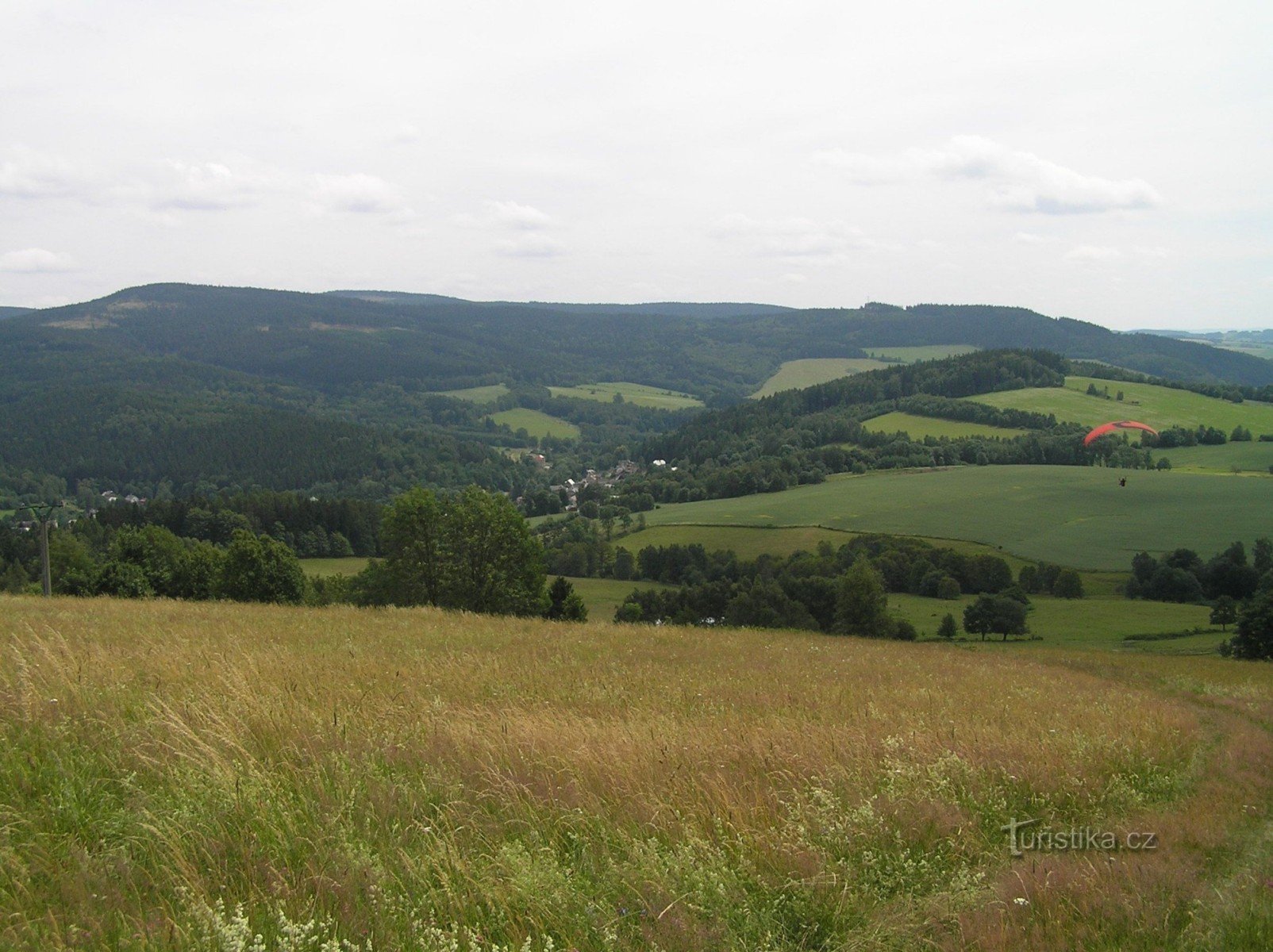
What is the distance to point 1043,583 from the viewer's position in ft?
231

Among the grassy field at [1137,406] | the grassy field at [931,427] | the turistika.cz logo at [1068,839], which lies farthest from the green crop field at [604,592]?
the grassy field at [1137,406]

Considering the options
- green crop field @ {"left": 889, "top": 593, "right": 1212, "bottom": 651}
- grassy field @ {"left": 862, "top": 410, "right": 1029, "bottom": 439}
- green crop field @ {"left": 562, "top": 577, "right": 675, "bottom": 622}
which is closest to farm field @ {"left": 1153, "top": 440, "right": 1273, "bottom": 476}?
grassy field @ {"left": 862, "top": 410, "right": 1029, "bottom": 439}

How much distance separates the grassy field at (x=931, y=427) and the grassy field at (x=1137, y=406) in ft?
23.6

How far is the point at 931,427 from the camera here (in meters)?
141

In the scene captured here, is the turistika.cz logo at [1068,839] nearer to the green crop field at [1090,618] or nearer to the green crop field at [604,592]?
the green crop field at [1090,618]

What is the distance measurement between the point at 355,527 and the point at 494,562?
176 ft

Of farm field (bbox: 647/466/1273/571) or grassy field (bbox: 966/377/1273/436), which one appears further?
grassy field (bbox: 966/377/1273/436)

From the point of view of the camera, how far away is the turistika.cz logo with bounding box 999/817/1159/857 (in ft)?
18.4

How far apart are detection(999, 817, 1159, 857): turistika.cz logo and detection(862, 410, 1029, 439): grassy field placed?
129 meters

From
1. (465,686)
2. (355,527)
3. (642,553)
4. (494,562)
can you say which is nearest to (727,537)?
(642,553)

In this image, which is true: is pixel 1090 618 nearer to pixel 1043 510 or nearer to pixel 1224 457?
pixel 1043 510

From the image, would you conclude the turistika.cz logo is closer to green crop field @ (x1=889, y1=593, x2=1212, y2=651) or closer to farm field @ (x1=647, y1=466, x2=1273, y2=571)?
green crop field @ (x1=889, y1=593, x2=1212, y2=651)

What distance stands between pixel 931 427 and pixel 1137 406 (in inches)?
1123

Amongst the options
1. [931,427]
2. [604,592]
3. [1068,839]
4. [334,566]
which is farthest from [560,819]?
[931,427]
